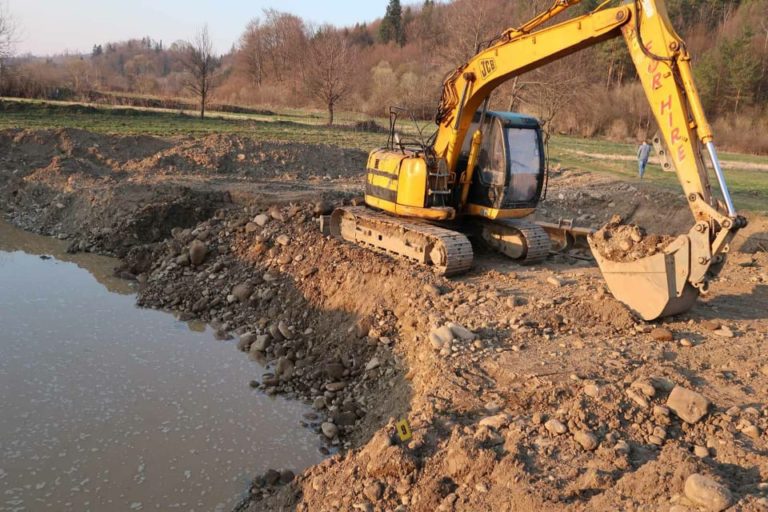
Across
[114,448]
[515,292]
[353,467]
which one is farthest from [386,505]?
[515,292]

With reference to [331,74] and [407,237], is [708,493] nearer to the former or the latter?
[407,237]

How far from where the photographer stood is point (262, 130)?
2981 cm

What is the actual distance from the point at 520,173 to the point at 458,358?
3.82 meters

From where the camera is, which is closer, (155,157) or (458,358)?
(458,358)

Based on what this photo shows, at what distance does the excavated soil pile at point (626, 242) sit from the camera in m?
7.17

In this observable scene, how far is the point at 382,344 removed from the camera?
7582 mm

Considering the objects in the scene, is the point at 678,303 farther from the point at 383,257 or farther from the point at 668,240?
the point at 383,257

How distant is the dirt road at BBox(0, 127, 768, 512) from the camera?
4578 mm

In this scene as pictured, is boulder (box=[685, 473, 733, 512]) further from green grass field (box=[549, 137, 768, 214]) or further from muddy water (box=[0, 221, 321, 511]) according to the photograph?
green grass field (box=[549, 137, 768, 214])

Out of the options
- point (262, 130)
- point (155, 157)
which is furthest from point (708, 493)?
point (262, 130)

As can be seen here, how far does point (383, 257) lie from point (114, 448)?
4.85m

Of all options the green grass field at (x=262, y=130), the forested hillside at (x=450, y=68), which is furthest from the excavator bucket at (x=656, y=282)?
the forested hillside at (x=450, y=68)

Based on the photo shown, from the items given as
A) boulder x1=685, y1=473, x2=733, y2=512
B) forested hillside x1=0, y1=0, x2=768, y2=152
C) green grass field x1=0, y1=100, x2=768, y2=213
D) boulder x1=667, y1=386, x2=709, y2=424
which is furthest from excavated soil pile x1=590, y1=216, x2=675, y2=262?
forested hillside x1=0, y1=0, x2=768, y2=152

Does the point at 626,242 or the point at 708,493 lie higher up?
the point at 626,242
